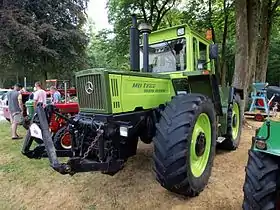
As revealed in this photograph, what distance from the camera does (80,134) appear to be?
3.65 m

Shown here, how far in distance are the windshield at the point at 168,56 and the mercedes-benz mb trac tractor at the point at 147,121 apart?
18 millimetres

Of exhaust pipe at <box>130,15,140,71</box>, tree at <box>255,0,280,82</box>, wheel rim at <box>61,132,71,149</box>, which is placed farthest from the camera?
tree at <box>255,0,280,82</box>

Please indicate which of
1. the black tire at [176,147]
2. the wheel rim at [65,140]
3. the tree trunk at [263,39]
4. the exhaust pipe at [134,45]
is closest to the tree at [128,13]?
the tree trunk at [263,39]

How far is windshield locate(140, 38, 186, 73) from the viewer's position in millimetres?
4777

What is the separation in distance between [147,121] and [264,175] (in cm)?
195

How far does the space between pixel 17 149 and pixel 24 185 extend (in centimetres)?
266

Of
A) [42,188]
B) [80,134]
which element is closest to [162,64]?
[80,134]

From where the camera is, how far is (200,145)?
3.80 meters

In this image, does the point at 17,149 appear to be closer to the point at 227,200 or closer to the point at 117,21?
the point at 227,200

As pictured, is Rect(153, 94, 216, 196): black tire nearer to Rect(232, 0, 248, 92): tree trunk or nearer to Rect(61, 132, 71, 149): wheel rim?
Rect(61, 132, 71, 149): wheel rim

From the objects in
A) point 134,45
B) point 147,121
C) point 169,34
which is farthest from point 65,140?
point 169,34

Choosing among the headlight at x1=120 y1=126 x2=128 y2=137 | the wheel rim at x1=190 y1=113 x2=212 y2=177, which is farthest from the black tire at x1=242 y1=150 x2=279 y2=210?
the headlight at x1=120 y1=126 x2=128 y2=137

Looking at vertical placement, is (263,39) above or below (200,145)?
above

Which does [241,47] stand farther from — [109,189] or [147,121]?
[109,189]
